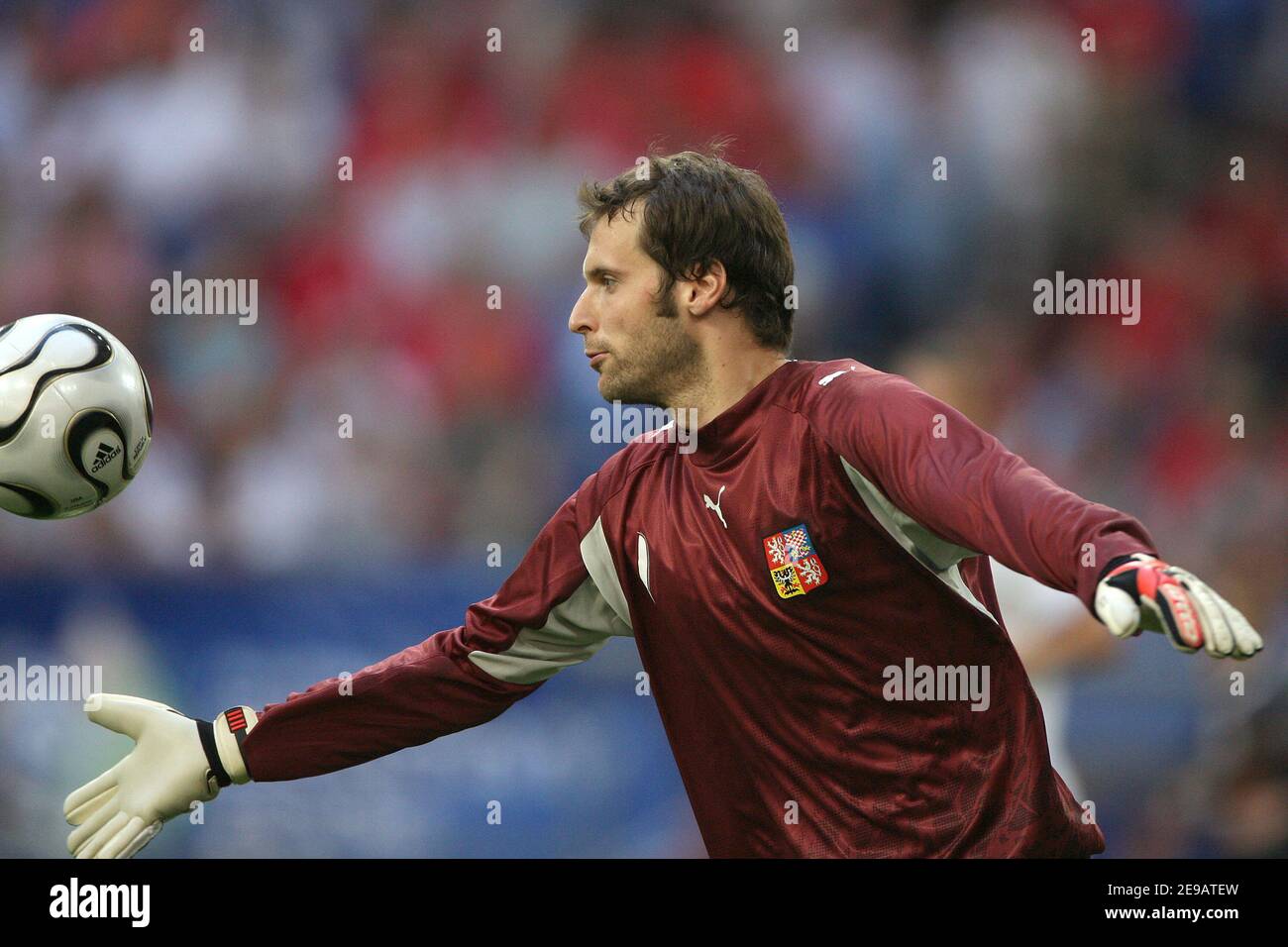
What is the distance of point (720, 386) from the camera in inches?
140

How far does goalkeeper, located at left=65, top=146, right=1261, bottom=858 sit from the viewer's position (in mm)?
3148

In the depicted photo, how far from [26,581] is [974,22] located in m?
5.30

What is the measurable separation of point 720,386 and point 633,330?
28 cm

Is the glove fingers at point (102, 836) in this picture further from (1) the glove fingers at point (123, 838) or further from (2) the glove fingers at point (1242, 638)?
(2) the glove fingers at point (1242, 638)

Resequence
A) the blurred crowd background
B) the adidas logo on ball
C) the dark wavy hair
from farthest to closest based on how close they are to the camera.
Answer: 1. the blurred crowd background
2. the adidas logo on ball
3. the dark wavy hair

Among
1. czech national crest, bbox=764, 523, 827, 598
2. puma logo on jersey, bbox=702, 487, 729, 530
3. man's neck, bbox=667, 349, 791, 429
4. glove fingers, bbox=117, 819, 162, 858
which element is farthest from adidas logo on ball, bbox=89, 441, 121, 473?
czech national crest, bbox=764, 523, 827, 598

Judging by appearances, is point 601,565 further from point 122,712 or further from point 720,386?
point 122,712

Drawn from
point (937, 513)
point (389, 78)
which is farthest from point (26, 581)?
point (937, 513)

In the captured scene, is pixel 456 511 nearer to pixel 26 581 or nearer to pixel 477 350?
pixel 477 350

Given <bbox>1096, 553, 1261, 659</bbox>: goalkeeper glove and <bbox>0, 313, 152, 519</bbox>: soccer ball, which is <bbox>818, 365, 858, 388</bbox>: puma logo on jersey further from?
<bbox>0, 313, 152, 519</bbox>: soccer ball

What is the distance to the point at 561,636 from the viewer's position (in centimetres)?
378

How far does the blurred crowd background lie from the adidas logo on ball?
90.1 inches

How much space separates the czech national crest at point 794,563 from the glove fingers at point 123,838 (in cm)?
179

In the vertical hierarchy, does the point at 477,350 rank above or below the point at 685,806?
above
